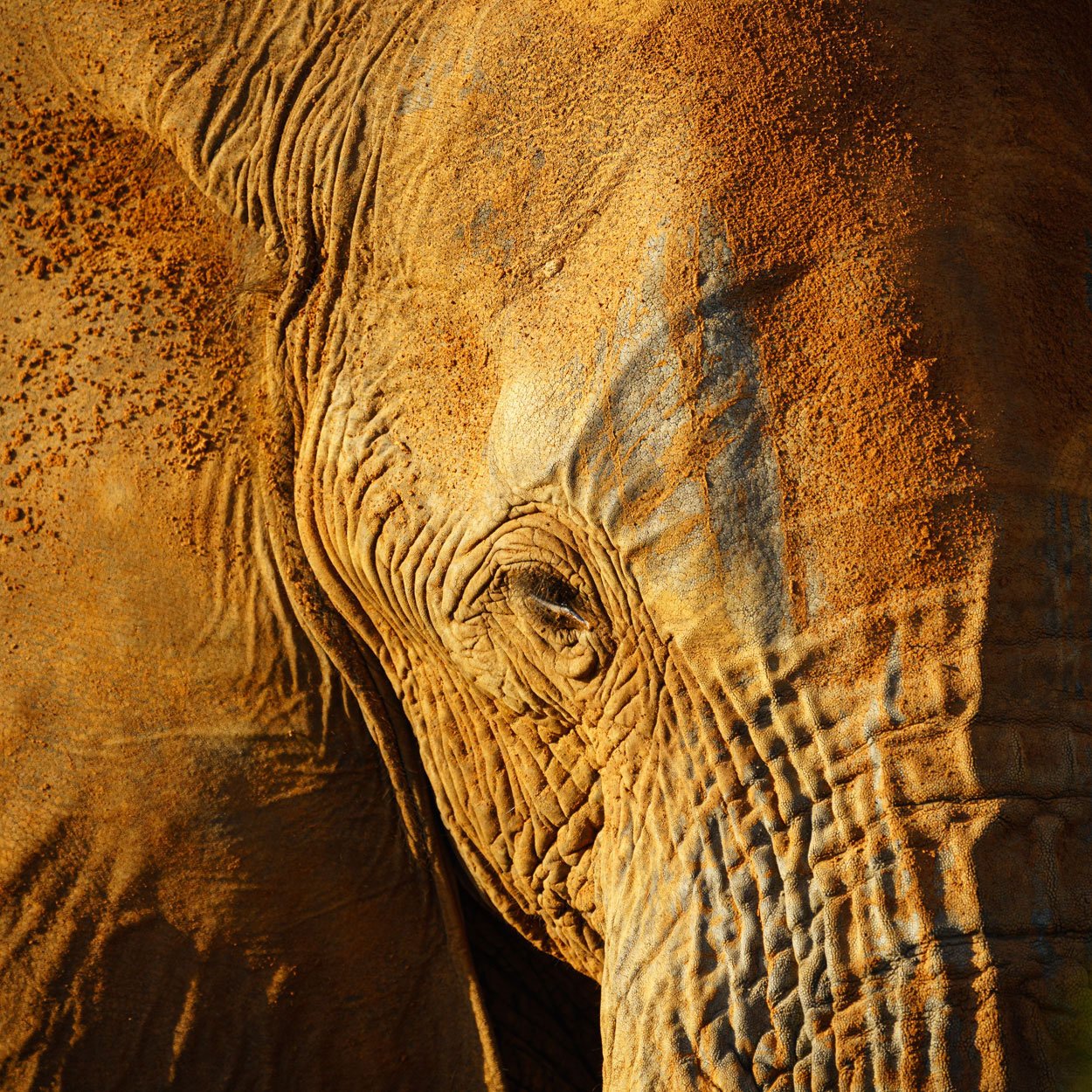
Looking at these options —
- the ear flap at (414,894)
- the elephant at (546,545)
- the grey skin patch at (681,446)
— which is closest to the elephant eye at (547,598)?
the elephant at (546,545)

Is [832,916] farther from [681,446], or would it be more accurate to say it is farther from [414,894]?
[414,894]

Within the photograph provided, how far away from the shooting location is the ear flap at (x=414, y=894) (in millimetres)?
2705

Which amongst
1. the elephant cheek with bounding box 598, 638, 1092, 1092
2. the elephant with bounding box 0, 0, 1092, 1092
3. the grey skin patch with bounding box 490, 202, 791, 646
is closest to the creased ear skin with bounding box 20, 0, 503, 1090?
the elephant with bounding box 0, 0, 1092, 1092

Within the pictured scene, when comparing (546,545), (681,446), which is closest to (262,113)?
(546,545)

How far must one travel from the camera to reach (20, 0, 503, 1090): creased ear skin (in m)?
2.59

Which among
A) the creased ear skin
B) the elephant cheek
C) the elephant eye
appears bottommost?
the elephant cheek

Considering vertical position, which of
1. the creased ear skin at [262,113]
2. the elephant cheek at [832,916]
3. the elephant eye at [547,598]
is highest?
the creased ear skin at [262,113]

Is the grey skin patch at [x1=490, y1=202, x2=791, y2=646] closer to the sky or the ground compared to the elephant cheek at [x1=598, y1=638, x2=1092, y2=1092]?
closer to the sky

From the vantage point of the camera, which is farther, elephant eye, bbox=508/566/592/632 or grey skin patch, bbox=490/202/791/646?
elephant eye, bbox=508/566/592/632

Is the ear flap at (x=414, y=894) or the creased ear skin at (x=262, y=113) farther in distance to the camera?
the ear flap at (x=414, y=894)

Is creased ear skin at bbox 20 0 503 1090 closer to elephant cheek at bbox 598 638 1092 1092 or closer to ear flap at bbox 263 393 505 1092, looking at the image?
ear flap at bbox 263 393 505 1092

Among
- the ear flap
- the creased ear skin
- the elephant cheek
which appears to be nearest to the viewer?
the elephant cheek

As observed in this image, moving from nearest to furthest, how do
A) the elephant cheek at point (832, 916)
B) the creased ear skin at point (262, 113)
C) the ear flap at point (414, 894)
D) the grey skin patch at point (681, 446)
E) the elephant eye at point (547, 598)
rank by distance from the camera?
the elephant cheek at point (832, 916) → the grey skin patch at point (681, 446) → the elephant eye at point (547, 598) → the creased ear skin at point (262, 113) → the ear flap at point (414, 894)

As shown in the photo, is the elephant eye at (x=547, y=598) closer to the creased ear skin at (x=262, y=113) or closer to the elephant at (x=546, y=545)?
the elephant at (x=546, y=545)
